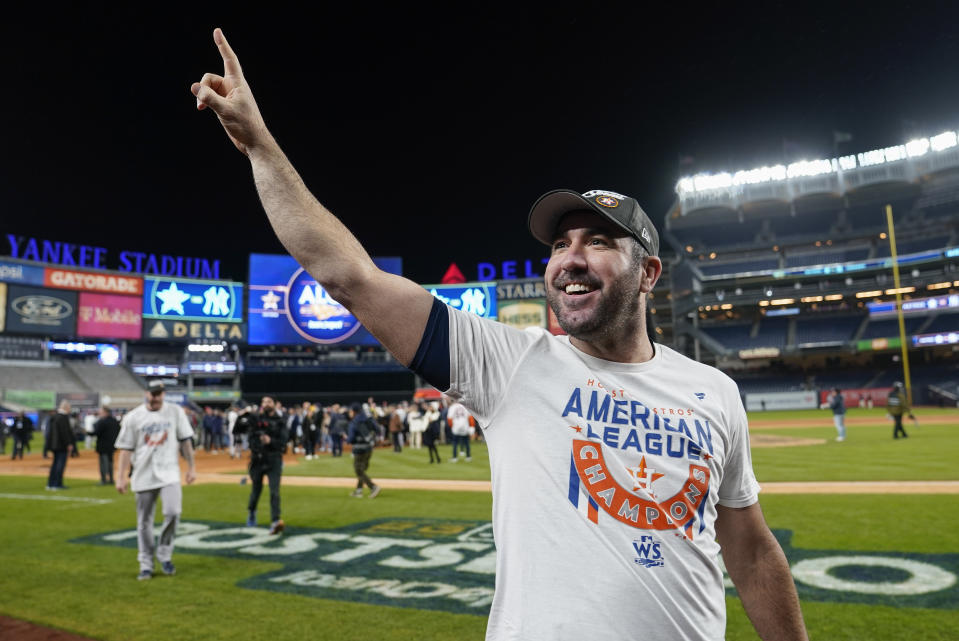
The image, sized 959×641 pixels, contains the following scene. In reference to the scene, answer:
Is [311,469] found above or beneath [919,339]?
beneath

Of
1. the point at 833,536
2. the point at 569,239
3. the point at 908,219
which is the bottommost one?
the point at 833,536

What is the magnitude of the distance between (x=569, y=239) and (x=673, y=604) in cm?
120

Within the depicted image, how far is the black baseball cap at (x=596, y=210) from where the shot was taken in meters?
2.07

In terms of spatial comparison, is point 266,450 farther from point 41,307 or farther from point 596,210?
point 41,307

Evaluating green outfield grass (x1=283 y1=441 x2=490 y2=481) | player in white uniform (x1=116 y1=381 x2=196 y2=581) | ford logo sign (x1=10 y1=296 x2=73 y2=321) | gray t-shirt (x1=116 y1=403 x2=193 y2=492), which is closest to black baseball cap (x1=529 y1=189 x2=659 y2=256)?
player in white uniform (x1=116 y1=381 x2=196 y2=581)

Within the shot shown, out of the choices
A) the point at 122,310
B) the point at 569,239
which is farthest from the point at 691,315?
the point at 569,239

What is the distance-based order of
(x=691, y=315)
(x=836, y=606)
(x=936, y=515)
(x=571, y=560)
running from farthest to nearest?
1. (x=691, y=315)
2. (x=936, y=515)
3. (x=836, y=606)
4. (x=571, y=560)

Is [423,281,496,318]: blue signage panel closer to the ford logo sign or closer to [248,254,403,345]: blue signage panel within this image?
[248,254,403,345]: blue signage panel

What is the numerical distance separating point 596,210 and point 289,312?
5221 centimetres

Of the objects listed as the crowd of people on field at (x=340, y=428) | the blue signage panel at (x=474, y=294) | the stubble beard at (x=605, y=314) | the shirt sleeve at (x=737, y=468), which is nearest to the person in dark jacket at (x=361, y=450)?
the crowd of people on field at (x=340, y=428)

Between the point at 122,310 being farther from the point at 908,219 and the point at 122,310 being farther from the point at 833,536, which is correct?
the point at 908,219

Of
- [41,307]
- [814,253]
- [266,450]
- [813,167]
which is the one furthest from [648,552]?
[813,167]

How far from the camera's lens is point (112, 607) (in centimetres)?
636

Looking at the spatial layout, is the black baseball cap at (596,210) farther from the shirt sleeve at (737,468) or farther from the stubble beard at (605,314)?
the shirt sleeve at (737,468)
